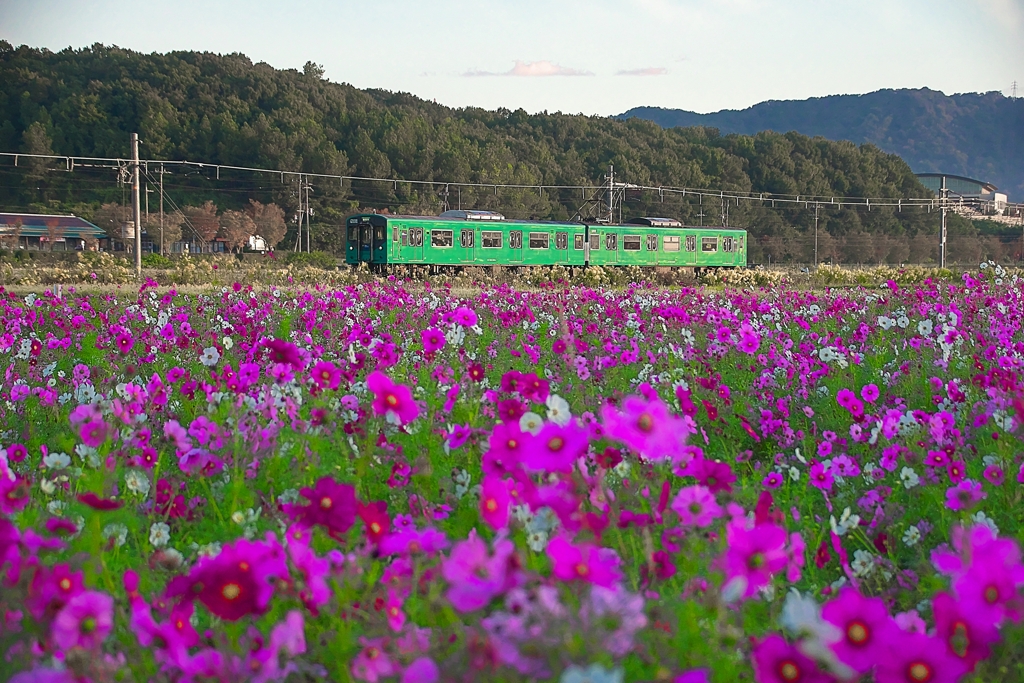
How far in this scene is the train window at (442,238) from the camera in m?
24.8

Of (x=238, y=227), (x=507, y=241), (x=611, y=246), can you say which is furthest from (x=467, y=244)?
(x=238, y=227)

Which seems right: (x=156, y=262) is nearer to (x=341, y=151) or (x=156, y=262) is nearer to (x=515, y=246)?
(x=515, y=246)

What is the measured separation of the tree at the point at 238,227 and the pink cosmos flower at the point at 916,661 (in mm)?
60643

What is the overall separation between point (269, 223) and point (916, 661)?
6170 cm

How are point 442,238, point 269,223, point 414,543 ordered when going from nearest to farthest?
point 414,543 → point 442,238 → point 269,223

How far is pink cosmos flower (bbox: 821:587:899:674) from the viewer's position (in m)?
0.94

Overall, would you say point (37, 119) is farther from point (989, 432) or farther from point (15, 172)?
point (989, 432)

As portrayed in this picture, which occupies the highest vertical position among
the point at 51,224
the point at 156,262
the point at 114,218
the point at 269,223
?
the point at 114,218

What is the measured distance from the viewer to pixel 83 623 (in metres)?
1.17

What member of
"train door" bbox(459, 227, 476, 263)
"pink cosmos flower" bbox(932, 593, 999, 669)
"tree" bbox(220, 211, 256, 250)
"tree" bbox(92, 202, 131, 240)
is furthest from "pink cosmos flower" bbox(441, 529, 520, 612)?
"tree" bbox(92, 202, 131, 240)

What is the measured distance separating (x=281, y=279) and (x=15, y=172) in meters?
61.0

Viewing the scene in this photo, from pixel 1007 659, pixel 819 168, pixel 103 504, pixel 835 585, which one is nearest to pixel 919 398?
pixel 835 585

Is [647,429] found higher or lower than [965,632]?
higher

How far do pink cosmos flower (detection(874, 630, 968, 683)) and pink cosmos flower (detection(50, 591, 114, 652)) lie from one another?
960 mm
